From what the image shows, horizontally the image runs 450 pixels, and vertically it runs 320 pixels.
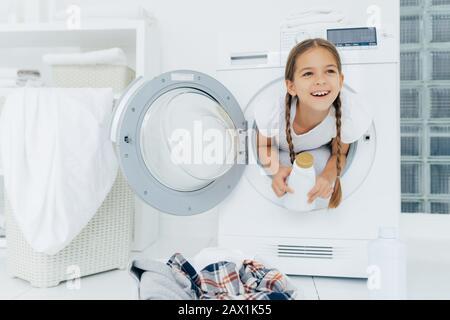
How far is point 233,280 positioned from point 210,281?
0.07 meters

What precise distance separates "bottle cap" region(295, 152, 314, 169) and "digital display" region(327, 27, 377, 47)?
37 cm

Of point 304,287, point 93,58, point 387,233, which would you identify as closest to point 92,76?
point 93,58

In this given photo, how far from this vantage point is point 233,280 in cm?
129

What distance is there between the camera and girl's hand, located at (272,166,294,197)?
4.48 feet

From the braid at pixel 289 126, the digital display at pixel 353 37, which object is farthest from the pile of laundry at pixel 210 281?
the digital display at pixel 353 37

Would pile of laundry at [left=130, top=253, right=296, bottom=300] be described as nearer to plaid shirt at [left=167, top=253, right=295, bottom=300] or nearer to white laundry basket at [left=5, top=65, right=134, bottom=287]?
plaid shirt at [left=167, top=253, right=295, bottom=300]

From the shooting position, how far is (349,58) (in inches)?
53.9

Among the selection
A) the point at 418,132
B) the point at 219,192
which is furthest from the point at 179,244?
the point at 418,132

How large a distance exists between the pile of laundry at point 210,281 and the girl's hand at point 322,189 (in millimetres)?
258

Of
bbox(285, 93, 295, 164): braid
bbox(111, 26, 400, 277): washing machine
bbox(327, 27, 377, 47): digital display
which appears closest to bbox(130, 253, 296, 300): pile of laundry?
bbox(111, 26, 400, 277): washing machine

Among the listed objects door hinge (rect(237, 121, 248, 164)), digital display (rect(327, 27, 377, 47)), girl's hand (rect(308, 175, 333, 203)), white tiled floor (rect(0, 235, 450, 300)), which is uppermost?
digital display (rect(327, 27, 377, 47))

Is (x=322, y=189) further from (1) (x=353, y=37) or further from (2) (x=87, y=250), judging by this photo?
(2) (x=87, y=250)

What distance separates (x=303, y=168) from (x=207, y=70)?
891 millimetres

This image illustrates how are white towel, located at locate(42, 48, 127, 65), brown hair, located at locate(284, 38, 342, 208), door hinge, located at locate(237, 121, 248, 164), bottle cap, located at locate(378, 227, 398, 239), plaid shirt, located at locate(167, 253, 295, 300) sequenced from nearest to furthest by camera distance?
bottle cap, located at locate(378, 227, 398, 239)
plaid shirt, located at locate(167, 253, 295, 300)
brown hair, located at locate(284, 38, 342, 208)
door hinge, located at locate(237, 121, 248, 164)
white towel, located at locate(42, 48, 127, 65)
